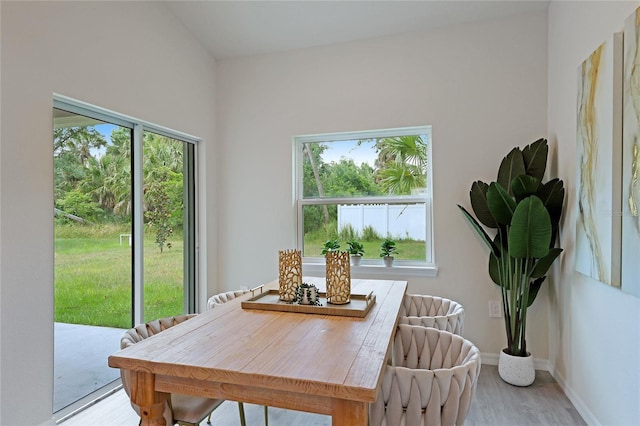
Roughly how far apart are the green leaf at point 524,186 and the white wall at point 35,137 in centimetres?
278

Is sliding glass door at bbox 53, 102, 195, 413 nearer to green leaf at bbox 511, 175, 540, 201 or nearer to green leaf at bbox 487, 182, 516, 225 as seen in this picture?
green leaf at bbox 487, 182, 516, 225

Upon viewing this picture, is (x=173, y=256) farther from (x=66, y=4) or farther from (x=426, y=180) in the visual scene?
(x=426, y=180)

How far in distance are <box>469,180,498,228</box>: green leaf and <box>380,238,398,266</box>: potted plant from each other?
2.58 feet

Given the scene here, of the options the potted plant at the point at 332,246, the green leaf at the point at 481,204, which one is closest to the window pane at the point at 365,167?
the potted plant at the point at 332,246

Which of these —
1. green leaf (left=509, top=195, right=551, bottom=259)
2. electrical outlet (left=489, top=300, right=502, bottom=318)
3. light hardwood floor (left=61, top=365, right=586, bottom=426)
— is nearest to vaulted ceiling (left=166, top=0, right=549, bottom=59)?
green leaf (left=509, top=195, right=551, bottom=259)

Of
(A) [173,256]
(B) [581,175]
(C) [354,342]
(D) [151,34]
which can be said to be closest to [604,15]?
(B) [581,175]

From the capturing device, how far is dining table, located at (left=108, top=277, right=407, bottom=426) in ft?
3.40

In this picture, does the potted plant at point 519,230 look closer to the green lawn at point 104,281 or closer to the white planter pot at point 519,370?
the white planter pot at point 519,370

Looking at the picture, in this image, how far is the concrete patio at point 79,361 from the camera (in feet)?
7.27

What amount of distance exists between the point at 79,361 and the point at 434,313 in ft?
7.53

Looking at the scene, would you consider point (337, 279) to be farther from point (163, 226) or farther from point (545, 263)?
point (163, 226)

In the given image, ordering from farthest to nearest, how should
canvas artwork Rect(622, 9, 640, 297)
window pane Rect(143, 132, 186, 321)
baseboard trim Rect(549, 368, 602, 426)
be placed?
window pane Rect(143, 132, 186, 321) < baseboard trim Rect(549, 368, 602, 426) < canvas artwork Rect(622, 9, 640, 297)

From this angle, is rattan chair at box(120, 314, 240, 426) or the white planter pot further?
the white planter pot

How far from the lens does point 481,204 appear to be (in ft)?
9.02
